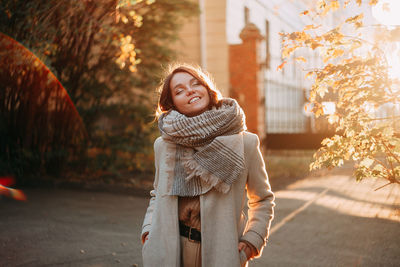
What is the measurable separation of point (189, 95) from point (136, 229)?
3.63 meters

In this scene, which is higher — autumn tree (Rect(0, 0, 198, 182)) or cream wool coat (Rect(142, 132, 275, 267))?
autumn tree (Rect(0, 0, 198, 182))

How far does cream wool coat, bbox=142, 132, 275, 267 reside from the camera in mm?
2158

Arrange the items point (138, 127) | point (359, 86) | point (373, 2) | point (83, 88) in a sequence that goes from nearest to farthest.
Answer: point (373, 2), point (359, 86), point (83, 88), point (138, 127)

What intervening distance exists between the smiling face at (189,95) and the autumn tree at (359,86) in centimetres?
107

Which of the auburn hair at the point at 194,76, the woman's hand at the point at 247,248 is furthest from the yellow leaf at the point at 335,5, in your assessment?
the woman's hand at the point at 247,248

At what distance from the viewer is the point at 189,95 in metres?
2.41

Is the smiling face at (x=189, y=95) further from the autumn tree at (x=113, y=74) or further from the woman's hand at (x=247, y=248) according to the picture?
the autumn tree at (x=113, y=74)

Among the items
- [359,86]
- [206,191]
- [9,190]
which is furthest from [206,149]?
[9,190]

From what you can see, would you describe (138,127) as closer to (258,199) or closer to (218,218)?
(258,199)

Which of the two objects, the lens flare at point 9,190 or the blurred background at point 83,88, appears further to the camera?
the lens flare at point 9,190


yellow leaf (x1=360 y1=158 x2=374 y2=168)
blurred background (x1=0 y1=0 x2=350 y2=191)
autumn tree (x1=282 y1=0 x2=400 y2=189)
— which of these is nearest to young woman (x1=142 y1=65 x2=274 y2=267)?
autumn tree (x1=282 y1=0 x2=400 y2=189)

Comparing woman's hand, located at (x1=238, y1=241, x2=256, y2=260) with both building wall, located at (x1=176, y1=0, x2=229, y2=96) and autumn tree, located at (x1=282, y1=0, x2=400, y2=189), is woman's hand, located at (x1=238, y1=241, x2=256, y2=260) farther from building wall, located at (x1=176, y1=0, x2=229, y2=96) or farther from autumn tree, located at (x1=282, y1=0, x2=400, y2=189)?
building wall, located at (x1=176, y1=0, x2=229, y2=96)

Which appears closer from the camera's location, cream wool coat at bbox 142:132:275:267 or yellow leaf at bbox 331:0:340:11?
cream wool coat at bbox 142:132:275:267

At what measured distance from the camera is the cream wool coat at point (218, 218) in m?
2.16
